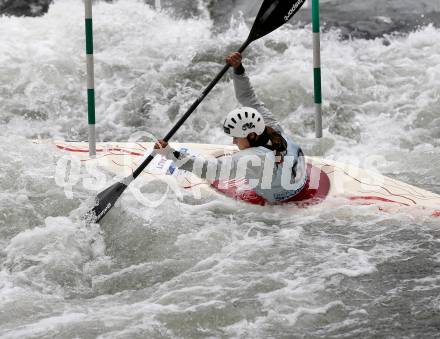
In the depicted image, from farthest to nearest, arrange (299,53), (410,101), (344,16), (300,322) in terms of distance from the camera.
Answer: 1. (344,16)
2. (299,53)
3. (410,101)
4. (300,322)

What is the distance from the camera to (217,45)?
322 inches

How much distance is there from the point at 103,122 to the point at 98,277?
3.62 meters

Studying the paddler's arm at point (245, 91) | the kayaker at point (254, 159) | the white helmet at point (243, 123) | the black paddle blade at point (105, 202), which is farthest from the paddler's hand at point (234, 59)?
the black paddle blade at point (105, 202)

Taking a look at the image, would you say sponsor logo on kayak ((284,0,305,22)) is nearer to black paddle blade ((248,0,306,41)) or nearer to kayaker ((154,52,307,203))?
black paddle blade ((248,0,306,41))

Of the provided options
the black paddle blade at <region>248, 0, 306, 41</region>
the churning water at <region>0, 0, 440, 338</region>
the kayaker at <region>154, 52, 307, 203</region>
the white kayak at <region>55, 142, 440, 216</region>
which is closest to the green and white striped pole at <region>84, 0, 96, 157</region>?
the white kayak at <region>55, 142, 440, 216</region>

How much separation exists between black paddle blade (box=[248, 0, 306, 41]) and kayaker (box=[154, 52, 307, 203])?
0.87 m

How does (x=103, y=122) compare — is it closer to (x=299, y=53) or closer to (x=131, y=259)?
(x=299, y=53)

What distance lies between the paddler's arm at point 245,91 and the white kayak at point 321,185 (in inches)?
15.0

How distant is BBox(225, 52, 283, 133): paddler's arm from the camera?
4402 millimetres

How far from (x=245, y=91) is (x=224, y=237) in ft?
2.85

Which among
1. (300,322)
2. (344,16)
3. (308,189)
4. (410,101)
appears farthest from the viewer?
(344,16)

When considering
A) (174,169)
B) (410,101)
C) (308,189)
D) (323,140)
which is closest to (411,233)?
(308,189)

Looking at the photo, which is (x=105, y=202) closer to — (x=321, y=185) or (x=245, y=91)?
(x=245, y=91)

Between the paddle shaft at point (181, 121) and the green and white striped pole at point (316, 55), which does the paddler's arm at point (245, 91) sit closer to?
the paddle shaft at point (181, 121)
